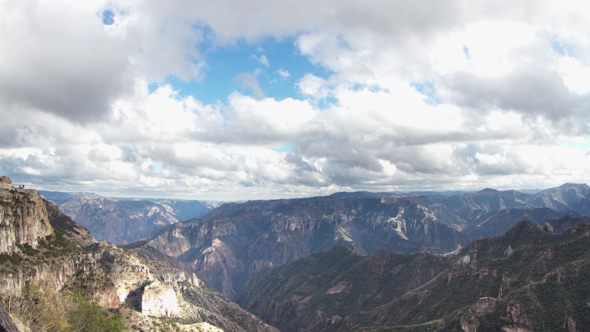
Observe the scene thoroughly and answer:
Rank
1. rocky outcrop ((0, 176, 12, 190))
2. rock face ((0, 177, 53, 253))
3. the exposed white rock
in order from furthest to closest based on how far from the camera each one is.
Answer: the exposed white rock
rocky outcrop ((0, 176, 12, 190))
rock face ((0, 177, 53, 253))

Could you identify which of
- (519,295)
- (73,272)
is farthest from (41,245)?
(519,295)

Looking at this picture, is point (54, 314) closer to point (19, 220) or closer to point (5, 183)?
point (19, 220)

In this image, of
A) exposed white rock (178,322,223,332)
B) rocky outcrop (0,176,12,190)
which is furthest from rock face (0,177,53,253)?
exposed white rock (178,322,223,332)

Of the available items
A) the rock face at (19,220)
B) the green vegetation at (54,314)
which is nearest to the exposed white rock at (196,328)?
the rock face at (19,220)

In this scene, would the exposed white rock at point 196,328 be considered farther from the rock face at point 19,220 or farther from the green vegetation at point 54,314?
the green vegetation at point 54,314

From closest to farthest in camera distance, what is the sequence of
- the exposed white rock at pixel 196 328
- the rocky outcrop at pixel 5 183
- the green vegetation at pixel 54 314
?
1. the green vegetation at pixel 54 314
2. the rocky outcrop at pixel 5 183
3. the exposed white rock at pixel 196 328

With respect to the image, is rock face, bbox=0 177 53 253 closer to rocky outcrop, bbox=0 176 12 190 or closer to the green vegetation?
rocky outcrop, bbox=0 176 12 190

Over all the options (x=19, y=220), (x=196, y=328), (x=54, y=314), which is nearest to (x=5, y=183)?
(x=19, y=220)

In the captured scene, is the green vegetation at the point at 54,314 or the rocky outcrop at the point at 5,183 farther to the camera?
the rocky outcrop at the point at 5,183
